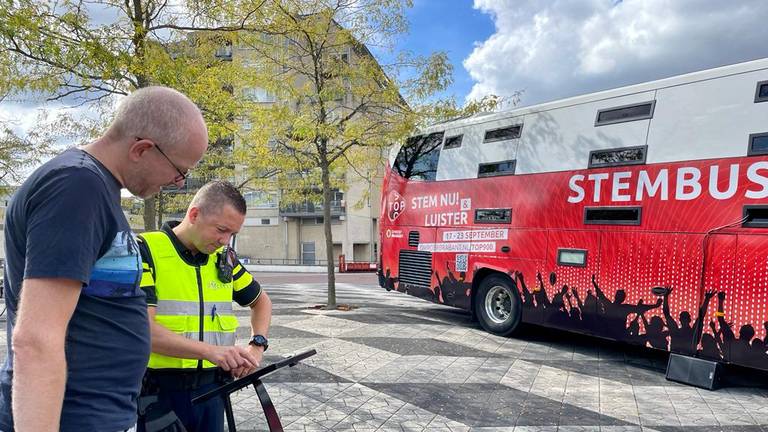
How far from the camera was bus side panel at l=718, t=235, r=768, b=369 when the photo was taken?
500 cm

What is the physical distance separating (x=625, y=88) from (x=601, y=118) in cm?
45

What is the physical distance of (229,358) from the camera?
2.08 m

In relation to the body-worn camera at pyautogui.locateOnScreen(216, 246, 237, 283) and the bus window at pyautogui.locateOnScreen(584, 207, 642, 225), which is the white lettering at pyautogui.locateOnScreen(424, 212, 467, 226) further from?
the body-worn camera at pyautogui.locateOnScreen(216, 246, 237, 283)

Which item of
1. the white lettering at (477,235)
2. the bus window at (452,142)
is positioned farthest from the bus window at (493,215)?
the bus window at (452,142)

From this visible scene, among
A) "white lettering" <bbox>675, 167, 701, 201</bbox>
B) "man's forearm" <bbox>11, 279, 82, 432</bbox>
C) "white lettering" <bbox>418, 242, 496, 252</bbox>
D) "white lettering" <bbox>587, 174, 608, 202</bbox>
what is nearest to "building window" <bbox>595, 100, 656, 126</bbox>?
"white lettering" <bbox>587, 174, 608, 202</bbox>

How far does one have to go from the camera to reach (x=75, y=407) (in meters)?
1.34

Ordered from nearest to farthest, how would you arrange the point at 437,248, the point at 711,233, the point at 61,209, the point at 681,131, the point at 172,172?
the point at 61,209 < the point at 172,172 < the point at 711,233 < the point at 681,131 < the point at 437,248

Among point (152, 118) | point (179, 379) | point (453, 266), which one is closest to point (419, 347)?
point (453, 266)

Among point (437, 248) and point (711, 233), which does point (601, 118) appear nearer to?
point (711, 233)

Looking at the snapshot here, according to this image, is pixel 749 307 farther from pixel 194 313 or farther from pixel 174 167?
pixel 174 167

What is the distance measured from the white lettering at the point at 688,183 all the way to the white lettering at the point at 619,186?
0.58 m

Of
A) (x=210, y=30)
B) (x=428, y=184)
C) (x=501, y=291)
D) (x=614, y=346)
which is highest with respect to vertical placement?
(x=210, y=30)

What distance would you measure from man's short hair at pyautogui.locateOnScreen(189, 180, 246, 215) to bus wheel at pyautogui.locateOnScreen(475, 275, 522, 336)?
598 centimetres

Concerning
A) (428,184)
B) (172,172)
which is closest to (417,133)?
(428,184)
